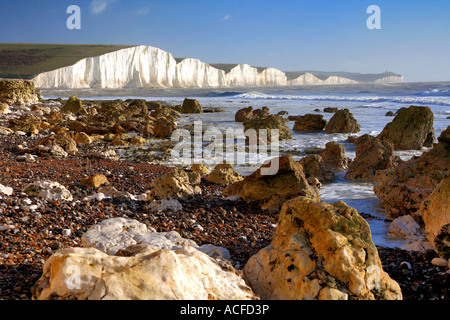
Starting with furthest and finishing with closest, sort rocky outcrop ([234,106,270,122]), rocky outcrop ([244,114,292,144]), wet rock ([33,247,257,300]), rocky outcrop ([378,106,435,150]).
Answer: rocky outcrop ([234,106,270,122]) → rocky outcrop ([244,114,292,144]) → rocky outcrop ([378,106,435,150]) → wet rock ([33,247,257,300])

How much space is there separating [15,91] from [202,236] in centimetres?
2234

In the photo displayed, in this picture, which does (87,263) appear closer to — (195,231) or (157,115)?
(195,231)

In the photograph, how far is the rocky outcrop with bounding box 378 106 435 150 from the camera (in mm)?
13047

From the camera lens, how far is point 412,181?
20.0ft

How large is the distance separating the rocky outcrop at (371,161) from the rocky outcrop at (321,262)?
609 cm

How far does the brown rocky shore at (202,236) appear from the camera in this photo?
8.60 feet

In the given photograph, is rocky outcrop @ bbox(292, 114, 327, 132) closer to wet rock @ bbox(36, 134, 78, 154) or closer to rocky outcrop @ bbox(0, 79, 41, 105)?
wet rock @ bbox(36, 134, 78, 154)

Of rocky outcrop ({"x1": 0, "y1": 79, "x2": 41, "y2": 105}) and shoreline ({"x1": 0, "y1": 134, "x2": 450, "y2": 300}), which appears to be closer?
shoreline ({"x1": 0, "y1": 134, "x2": 450, "y2": 300})

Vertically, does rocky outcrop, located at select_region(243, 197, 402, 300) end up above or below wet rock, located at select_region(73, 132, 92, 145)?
below

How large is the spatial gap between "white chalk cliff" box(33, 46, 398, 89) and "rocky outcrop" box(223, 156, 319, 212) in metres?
65.4

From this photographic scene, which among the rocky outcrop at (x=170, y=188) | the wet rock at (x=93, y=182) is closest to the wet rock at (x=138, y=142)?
the wet rock at (x=93, y=182)

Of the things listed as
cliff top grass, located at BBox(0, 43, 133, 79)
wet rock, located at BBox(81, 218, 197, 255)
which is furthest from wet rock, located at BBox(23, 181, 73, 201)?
cliff top grass, located at BBox(0, 43, 133, 79)

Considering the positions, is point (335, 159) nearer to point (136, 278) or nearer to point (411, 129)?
point (411, 129)
